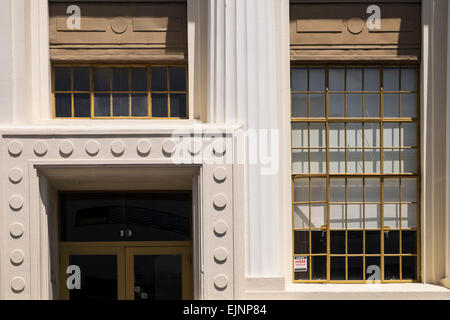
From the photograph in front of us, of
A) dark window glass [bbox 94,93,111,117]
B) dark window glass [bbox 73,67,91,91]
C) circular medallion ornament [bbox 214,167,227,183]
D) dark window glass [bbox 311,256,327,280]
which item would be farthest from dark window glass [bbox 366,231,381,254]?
dark window glass [bbox 73,67,91,91]

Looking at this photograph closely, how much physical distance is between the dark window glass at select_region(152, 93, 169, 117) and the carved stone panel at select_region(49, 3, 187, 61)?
0.67 m

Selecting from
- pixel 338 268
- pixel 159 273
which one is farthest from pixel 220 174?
pixel 338 268

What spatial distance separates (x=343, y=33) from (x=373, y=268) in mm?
4313

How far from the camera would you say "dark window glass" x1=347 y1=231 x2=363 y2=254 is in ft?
27.3

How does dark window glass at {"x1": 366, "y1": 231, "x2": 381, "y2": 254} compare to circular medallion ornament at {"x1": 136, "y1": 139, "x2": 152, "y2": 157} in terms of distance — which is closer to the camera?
circular medallion ornament at {"x1": 136, "y1": 139, "x2": 152, "y2": 157}

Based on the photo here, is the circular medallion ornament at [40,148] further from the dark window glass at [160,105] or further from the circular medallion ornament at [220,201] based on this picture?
the circular medallion ornament at [220,201]

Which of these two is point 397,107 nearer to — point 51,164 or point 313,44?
point 313,44

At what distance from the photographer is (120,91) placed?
837 cm

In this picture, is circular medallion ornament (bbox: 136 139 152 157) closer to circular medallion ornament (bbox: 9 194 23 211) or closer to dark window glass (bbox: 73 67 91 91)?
dark window glass (bbox: 73 67 91 91)

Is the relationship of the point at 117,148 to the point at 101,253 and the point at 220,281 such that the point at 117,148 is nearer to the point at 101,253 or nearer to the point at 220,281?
the point at 101,253

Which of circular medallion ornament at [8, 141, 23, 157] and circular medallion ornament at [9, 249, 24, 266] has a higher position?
circular medallion ornament at [8, 141, 23, 157]

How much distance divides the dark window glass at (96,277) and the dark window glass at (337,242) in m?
4.05

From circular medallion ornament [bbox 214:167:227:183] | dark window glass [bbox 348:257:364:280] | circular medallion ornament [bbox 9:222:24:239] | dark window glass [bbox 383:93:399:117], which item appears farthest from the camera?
dark window glass [bbox 383:93:399:117]

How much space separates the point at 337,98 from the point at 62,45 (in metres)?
5.11
